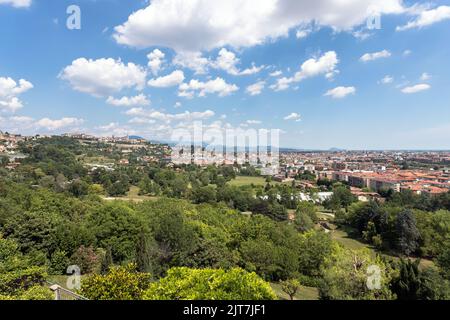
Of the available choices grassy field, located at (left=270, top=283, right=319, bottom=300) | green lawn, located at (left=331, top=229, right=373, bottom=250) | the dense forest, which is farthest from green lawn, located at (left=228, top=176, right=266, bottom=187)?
grassy field, located at (left=270, top=283, right=319, bottom=300)

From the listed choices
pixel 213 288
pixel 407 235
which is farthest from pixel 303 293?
pixel 407 235

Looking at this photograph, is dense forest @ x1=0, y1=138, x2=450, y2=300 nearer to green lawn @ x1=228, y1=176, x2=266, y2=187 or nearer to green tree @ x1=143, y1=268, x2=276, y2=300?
green tree @ x1=143, y1=268, x2=276, y2=300

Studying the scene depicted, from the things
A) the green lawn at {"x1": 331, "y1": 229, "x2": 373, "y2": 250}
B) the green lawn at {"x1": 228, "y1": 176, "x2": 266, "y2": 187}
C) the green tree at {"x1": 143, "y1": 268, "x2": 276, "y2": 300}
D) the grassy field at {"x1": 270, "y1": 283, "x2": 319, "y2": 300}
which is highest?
the green tree at {"x1": 143, "y1": 268, "x2": 276, "y2": 300}

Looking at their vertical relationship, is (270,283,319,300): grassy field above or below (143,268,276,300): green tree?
below

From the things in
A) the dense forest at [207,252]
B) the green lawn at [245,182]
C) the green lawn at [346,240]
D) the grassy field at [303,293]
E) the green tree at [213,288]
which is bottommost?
the green lawn at [346,240]

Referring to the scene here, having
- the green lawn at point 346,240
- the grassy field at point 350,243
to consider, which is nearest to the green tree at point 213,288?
the grassy field at point 350,243

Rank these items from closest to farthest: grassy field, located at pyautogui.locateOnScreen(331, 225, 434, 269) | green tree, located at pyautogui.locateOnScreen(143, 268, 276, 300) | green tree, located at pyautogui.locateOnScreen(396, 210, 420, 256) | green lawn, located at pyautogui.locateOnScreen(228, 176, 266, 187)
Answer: green tree, located at pyautogui.locateOnScreen(143, 268, 276, 300) < green tree, located at pyautogui.locateOnScreen(396, 210, 420, 256) < grassy field, located at pyautogui.locateOnScreen(331, 225, 434, 269) < green lawn, located at pyautogui.locateOnScreen(228, 176, 266, 187)

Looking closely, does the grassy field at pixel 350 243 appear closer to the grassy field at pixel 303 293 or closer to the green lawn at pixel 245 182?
the grassy field at pixel 303 293

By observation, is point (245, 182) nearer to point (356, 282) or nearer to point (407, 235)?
point (407, 235)

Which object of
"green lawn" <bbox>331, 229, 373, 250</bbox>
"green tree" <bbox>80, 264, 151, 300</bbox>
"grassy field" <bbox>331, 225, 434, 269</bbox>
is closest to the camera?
"green tree" <bbox>80, 264, 151, 300</bbox>

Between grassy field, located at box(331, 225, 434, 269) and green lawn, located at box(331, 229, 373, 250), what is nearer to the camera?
grassy field, located at box(331, 225, 434, 269)

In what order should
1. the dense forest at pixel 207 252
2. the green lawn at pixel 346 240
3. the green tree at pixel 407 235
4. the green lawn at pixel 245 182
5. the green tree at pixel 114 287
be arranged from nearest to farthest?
the dense forest at pixel 207 252 < the green tree at pixel 114 287 < the green tree at pixel 407 235 < the green lawn at pixel 346 240 < the green lawn at pixel 245 182

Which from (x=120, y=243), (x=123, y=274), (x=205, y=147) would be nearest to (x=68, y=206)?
(x=120, y=243)
